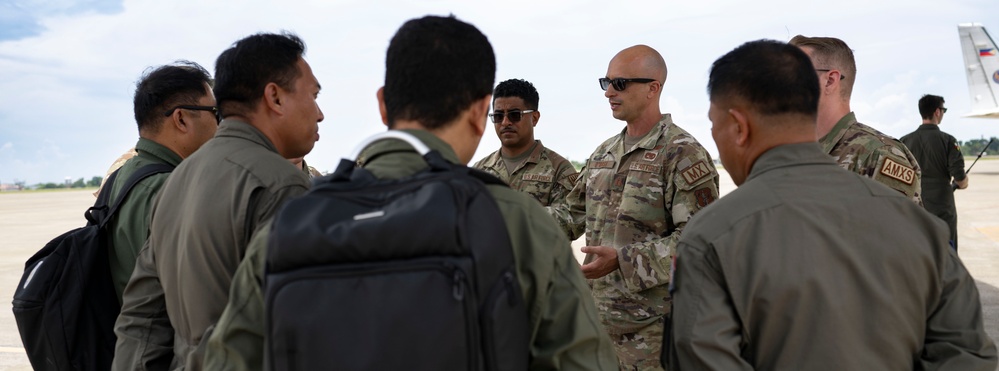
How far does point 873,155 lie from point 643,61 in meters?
1.33

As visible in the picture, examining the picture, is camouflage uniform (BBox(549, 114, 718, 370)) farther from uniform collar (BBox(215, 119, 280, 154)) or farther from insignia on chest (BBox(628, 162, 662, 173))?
uniform collar (BBox(215, 119, 280, 154))

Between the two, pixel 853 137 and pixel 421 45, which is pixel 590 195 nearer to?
pixel 853 137

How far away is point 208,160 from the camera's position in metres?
2.05

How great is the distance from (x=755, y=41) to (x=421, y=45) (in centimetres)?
97

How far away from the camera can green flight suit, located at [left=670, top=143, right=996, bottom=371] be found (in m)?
1.72

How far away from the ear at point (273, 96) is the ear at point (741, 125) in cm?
132

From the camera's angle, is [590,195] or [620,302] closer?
[620,302]

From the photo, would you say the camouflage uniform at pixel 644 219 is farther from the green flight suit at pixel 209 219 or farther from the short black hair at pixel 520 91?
the green flight suit at pixel 209 219

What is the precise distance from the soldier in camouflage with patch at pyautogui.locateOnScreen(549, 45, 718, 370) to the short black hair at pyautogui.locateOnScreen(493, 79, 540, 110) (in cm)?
98

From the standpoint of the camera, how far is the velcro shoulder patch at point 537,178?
16.0 ft

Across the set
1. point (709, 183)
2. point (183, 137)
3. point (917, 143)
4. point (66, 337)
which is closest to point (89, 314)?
point (66, 337)

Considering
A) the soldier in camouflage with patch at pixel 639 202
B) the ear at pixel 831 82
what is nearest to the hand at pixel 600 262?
the soldier in camouflage with patch at pixel 639 202

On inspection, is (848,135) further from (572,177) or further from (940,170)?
(940,170)

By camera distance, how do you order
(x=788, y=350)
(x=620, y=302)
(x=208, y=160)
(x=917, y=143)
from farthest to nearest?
(x=917, y=143) → (x=620, y=302) → (x=208, y=160) → (x=788, y=350)
